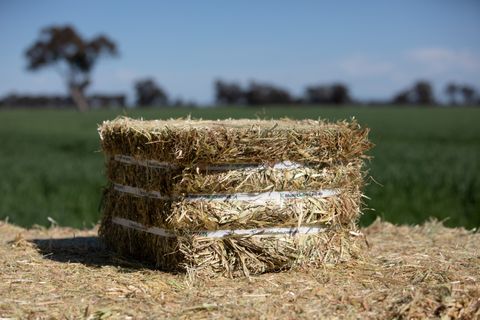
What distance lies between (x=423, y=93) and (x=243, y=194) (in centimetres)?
10885

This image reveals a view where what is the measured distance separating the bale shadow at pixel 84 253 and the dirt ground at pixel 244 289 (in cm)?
2

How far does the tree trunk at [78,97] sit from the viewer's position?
89.6 meters

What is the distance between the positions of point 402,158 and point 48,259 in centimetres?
1515

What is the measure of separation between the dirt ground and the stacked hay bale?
0.18 meters

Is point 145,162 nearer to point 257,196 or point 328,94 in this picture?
point 257,196

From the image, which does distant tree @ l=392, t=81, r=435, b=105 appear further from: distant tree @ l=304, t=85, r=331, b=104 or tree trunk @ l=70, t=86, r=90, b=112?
tree trunk @ l=70, t=86, r=90, b=112

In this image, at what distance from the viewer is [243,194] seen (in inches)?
209

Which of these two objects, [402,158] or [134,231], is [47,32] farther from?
[134,231]

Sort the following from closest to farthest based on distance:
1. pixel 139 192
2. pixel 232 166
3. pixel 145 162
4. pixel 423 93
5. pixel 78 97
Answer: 1. pixel 232 166
2. pixel 145 162
3. pixel 139 192
4. pixel 78 97
5. pixel 423 93

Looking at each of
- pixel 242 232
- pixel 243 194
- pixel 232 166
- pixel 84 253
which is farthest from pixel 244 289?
pixel 84 253

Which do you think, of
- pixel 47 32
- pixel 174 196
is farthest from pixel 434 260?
pixel 47 32

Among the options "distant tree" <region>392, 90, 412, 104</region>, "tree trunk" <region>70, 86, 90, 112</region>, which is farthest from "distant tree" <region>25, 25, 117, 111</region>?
"distant tree" <region>392, 90, 412, 104</region>

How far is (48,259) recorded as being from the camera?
5836 mm

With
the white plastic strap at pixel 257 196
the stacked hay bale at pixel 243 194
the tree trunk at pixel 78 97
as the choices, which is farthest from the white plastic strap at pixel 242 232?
the tree trunk at pixel 78 97
